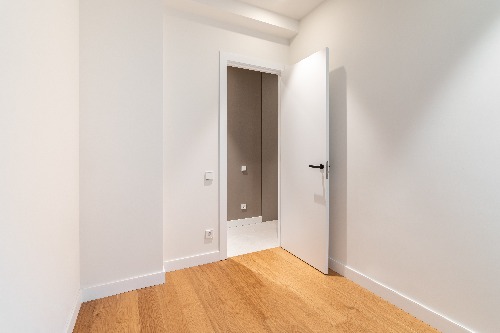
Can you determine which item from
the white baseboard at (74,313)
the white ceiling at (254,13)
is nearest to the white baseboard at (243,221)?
the white baseboard at (74,313)

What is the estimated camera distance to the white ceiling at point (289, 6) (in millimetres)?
2521

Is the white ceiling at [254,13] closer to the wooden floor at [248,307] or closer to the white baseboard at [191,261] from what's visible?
the white baseboard at [191,261]

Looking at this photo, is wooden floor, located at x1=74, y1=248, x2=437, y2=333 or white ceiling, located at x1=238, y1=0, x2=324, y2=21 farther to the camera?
white ceiling, located at x1=238, y1=0, x2=324, y2=21

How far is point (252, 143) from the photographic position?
4078 mm

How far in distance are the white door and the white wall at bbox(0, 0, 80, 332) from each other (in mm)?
1983

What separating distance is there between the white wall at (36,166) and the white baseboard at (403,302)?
2184 mm

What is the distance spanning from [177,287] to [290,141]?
1.86 m

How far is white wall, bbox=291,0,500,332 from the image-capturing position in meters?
1.39

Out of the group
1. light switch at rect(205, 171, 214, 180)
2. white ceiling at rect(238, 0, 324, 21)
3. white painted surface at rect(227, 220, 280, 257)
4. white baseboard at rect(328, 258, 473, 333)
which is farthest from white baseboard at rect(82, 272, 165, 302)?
white ceiling at rect(238, 0, 324, 21)

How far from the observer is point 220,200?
2.62m

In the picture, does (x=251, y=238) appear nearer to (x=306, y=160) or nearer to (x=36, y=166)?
(x=306, y=160)

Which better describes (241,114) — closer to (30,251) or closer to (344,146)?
(344,146)

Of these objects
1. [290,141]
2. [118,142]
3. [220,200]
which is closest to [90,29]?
[118,142]

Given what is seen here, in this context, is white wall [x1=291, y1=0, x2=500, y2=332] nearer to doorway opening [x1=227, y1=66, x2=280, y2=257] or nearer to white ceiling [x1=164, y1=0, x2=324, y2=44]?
white ceiling [x1=164, y1=0, x2=324, y2=44]
